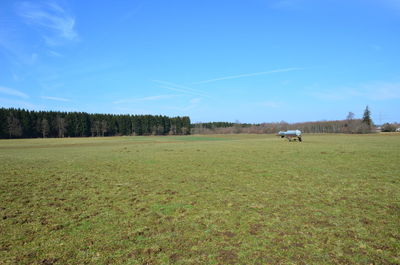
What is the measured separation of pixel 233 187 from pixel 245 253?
629 centimetres

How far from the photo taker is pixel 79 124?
4801 inches

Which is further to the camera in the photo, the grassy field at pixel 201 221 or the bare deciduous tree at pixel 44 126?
the bare deciduous tree at pixel 44 126

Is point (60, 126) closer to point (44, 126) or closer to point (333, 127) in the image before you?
point (44, 126)

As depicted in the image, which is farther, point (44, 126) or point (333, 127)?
point (333, 127)

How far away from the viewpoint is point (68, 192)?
1065cm

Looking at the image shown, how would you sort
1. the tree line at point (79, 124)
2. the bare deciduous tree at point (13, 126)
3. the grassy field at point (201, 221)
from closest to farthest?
the grassy field at point (201, 221), the bare deciduous tree at point (13, 126), the tree line at point (79, 124)

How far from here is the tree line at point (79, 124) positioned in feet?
319

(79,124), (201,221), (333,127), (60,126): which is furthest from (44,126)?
(333,127)

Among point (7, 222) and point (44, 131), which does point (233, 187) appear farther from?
point (44, 131)

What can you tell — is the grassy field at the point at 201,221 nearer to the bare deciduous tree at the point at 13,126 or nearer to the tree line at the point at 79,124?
the bare deciduous tree at the point at 13,126

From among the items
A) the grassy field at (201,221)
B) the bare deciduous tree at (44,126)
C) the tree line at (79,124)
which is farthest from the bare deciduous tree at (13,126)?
the grassy field at (201,221)

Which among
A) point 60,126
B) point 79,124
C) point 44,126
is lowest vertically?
point 44,126

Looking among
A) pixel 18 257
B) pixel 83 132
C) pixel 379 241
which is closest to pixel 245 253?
pixel 379 241

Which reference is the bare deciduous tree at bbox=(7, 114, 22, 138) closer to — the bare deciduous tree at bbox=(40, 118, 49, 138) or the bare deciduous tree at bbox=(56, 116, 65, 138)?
the bare deciduous tree at bbox=(40, 118, 49, 138)
